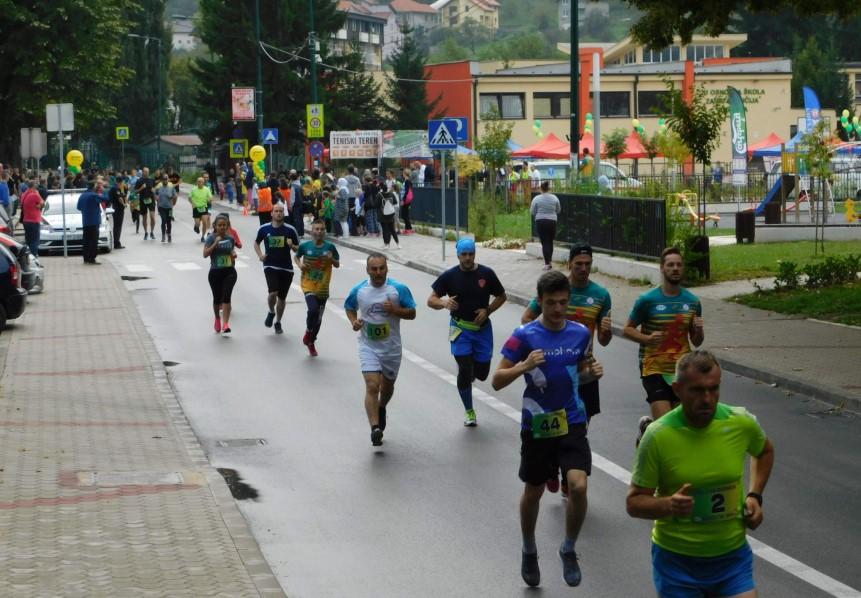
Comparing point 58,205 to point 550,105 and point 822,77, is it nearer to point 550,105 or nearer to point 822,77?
point 550,105

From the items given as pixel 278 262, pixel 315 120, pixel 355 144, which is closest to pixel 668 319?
pixel 278 262

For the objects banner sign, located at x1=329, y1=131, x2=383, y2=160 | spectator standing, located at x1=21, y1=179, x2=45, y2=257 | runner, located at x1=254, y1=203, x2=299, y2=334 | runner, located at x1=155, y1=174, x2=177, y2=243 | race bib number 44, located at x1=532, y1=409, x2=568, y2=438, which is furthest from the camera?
banner sign, located at x1=329, y1=131, x2=383, y2=160

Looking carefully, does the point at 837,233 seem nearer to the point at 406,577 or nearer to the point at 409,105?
the point at 406,577

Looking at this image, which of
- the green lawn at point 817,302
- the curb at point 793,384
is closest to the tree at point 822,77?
the green lawn at point 817,302

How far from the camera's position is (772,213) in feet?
122

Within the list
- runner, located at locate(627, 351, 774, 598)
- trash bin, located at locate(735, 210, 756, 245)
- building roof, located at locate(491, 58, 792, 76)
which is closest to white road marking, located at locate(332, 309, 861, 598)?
runner, located at locate(627, 351, 774, 598)

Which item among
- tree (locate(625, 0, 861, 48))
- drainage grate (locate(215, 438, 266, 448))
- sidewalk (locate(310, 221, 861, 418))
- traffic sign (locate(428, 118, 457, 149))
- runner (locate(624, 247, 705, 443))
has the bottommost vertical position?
drainage grate (locate(215, 438, 266, 448))

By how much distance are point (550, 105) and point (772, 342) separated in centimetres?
6906

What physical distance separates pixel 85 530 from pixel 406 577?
82.8 inches

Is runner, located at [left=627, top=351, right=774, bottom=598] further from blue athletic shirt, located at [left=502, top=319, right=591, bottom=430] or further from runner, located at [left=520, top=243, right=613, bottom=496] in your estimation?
runner, located at [left=520, top=243, right=613, bottom=496]

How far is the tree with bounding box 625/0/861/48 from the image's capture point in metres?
20.9

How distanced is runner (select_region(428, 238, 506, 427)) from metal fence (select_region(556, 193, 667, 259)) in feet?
43.4

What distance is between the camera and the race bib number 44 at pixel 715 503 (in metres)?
5.59

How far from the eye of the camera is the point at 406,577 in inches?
324
